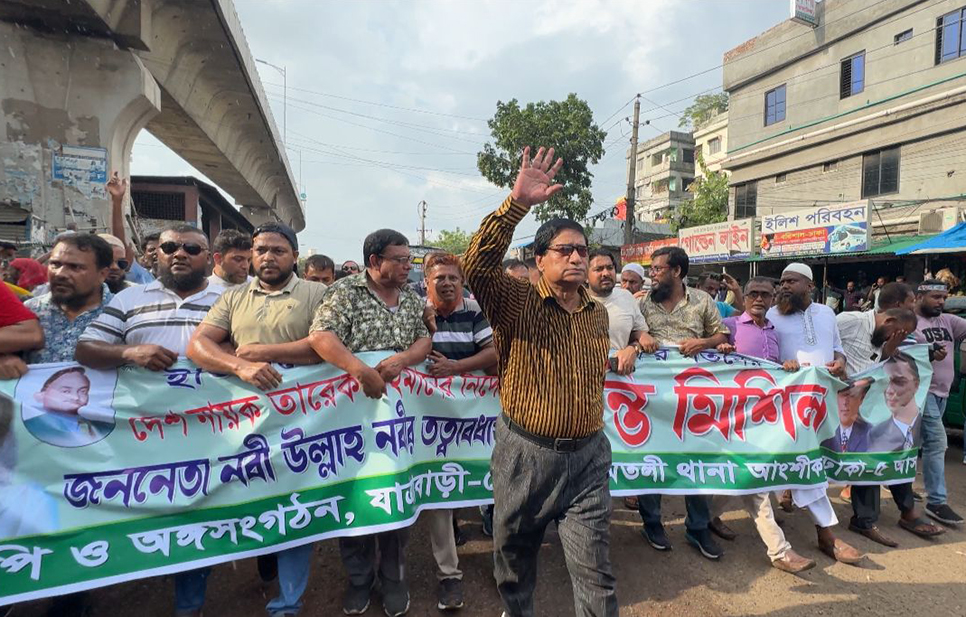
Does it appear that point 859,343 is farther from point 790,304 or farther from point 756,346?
point 756,346

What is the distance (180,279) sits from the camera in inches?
120

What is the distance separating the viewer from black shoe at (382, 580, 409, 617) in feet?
9.66

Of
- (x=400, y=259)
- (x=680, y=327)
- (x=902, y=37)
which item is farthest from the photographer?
(x=902, y=37)

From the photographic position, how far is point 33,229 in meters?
8.39

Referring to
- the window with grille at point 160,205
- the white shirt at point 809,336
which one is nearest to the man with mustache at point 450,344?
the white shirt at point 809,336

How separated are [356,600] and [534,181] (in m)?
2.47

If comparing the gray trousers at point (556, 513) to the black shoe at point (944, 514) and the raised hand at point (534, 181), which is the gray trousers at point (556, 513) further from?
the black shoe at point (944, 514)

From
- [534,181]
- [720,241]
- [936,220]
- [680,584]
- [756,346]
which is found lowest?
[680,584]

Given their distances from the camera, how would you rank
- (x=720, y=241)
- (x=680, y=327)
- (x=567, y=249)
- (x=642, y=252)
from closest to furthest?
(x=567, y=249), (x=680, y=327), (x=720, y=241), (x=642, y=252)

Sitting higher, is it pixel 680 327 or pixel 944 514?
pixel 680 327

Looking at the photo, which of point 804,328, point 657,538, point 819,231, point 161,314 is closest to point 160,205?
point 161,314

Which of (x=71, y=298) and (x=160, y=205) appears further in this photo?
(x=160, y=205)

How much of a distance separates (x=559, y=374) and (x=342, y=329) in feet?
4.04

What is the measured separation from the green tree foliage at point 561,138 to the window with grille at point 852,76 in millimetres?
8820
